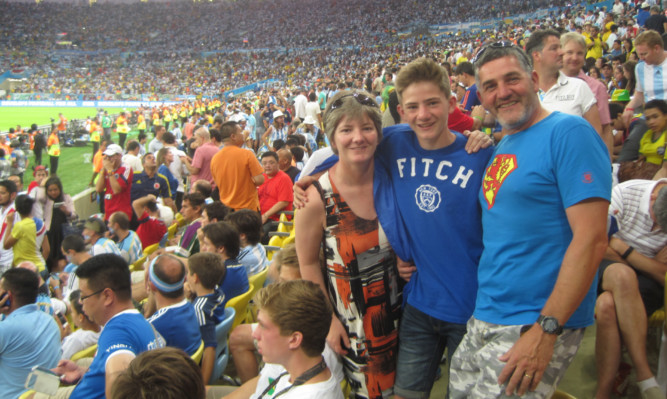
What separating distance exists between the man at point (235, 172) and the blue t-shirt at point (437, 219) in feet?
12.4

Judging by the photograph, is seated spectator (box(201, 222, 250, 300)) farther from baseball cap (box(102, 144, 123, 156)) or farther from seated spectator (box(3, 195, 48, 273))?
seated spectator (box(3, 195, 48, 273))

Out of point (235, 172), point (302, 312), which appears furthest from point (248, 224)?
point (302, 312)

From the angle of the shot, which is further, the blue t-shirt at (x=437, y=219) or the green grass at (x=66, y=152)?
the green grass at (x=66, y=152)

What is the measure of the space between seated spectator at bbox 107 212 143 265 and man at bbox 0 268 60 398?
1.69 m

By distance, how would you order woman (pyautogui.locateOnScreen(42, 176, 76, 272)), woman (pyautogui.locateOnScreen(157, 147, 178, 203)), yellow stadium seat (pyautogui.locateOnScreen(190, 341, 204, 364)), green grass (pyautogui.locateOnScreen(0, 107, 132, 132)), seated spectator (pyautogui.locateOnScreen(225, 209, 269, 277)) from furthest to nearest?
green grass (pyautogui.locateOnScreen(0, 107, 132, 132)), woman (pyautogui.locateOnScreen(157, 147, 178, 203)), woman (pyautogui.locateOnScreen(42, 176, 76, 272)), seated spectator (pyautogui.locateOnScreen(225, 209, 269, 277)), yellow stadium seat (pyautogui.locateOnScreen(190, 341, 204, 364))

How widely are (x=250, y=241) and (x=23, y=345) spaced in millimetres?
1740

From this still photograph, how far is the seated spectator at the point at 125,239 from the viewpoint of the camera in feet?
16.0

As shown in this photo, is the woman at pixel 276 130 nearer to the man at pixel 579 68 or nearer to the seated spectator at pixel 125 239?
the seated spectator at pixel 125 239

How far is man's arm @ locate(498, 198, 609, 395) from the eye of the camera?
4.46ft

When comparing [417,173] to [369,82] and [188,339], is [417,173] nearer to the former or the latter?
[188,339]

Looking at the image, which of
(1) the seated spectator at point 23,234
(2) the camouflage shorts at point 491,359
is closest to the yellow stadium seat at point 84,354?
(2) the camouflage shorts at point 491,359

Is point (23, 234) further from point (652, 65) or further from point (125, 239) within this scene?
point (652, 65)

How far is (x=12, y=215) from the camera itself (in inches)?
230

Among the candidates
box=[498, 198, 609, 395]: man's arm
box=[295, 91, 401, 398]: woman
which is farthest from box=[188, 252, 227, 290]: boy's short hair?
box=[498, 198, 609, 395]: man's arm
